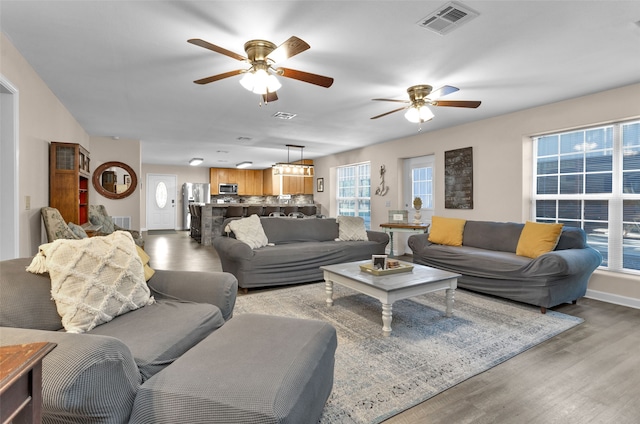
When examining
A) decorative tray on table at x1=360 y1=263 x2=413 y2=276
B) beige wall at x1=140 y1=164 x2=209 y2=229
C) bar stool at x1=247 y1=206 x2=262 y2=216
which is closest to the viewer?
decorative tray on table at x1=360 y1=263 x2=413 y2=276

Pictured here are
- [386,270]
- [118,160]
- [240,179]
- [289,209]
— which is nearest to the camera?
[386,270]

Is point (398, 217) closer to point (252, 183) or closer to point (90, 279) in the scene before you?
point (90, 279)

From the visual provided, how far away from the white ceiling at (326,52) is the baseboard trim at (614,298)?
2293mm

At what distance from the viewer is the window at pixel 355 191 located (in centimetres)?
750

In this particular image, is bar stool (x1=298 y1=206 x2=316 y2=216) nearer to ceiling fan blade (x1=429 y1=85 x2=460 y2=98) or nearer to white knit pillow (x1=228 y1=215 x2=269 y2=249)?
white knit pillow (x1=228 y1=215 x2=269 y2=249)

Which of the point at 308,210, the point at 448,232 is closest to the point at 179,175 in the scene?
the point at 308,210

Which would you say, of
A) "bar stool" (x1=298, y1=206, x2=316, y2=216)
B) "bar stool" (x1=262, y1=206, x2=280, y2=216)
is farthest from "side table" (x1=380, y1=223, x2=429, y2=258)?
"bar stool" (x1=262, y1=206, x2=280, y2=216)

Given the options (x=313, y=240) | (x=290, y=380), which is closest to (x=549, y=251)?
(x=313, y=240)

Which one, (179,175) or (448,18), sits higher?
(448,18)

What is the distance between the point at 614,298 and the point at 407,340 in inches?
108

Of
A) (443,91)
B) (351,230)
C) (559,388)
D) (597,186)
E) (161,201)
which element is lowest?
(559,388)

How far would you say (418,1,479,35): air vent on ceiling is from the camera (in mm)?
2111

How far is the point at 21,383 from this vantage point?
0.69m

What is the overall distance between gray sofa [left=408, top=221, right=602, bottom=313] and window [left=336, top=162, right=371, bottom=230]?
306 cm
